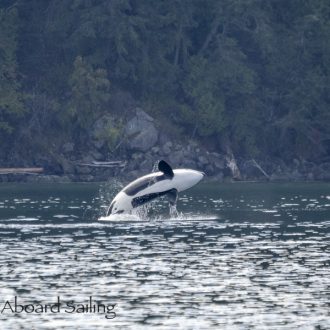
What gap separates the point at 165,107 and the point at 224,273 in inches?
2416

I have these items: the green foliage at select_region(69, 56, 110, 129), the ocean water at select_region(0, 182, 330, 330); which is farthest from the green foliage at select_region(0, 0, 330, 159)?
the ocean water at select_region(0, 182, 330, 330)

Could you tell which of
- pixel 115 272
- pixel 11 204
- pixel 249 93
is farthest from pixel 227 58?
pixel 115 272

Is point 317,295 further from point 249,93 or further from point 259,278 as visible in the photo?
point 249,93

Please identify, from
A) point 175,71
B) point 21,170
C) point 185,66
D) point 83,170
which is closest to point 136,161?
point 83,170

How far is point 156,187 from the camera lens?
184 ft

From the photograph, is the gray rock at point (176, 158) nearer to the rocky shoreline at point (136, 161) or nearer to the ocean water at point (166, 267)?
the rocky shoreline at point (136, 161)

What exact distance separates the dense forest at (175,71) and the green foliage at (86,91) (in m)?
0.07

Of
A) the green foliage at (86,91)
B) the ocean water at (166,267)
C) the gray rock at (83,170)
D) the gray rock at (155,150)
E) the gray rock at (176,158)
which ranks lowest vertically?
the ocean water at (166,267)

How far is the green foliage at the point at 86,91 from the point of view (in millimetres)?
94562

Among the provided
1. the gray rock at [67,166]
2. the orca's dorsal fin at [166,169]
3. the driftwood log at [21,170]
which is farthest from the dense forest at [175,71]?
the orca's dorsal fin at [166,169]

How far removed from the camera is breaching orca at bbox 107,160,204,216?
184 feet

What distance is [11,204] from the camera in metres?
67.4

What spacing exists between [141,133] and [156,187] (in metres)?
39.3

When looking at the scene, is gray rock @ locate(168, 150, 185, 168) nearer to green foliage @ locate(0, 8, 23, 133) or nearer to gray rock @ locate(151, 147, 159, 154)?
gray rock @ locate(151, 147, 159, 154)
